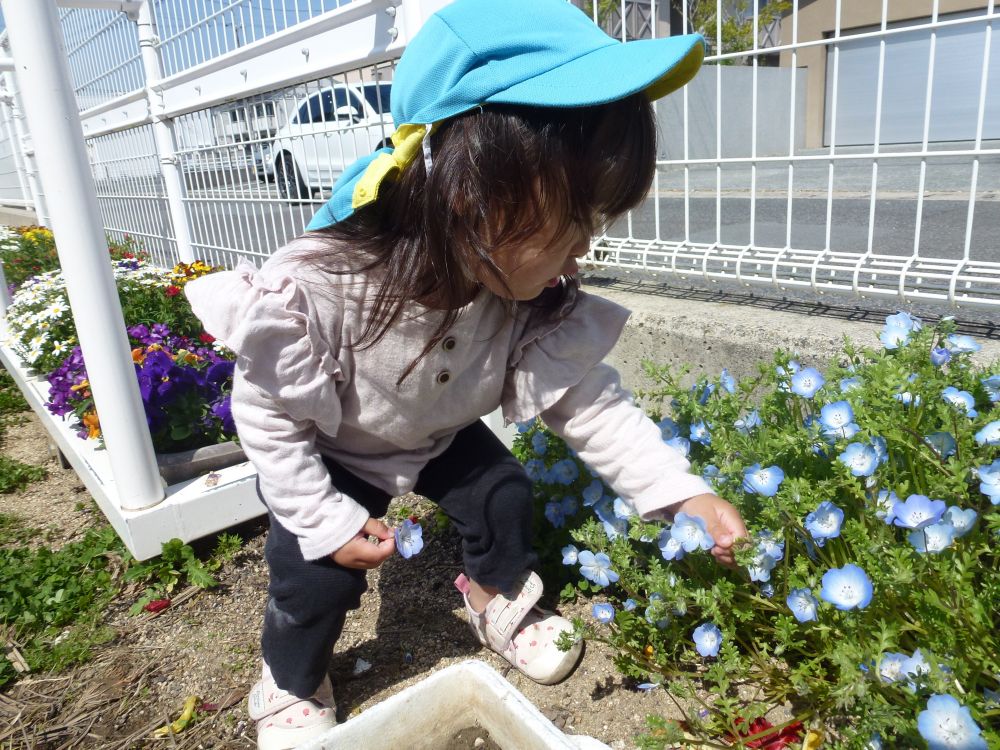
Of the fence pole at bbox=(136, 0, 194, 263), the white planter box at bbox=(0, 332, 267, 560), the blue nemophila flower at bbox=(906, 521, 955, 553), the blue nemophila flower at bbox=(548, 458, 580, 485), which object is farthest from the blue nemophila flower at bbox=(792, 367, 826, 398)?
the fence pole at bbox=(136, 0, 194, 263)

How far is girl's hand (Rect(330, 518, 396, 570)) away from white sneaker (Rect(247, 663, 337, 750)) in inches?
12.4

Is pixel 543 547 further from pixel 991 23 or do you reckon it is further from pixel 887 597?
pixel 991 23

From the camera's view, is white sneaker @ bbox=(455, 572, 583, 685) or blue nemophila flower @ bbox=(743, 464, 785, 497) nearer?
blue nemophila flower @ bbox=(743, 464, 785, 497)

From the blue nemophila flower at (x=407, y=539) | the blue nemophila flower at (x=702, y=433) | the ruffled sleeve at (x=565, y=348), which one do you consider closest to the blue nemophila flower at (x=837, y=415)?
the blue nemophila flower at (x=702, y=433)

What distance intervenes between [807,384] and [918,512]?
47cm

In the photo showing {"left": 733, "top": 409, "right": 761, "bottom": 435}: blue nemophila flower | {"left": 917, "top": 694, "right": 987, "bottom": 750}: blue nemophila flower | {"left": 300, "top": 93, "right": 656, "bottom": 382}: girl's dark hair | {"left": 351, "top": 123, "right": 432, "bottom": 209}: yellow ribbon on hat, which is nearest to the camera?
{"left": 917, "top": 694, "right": 987, "bottom": 750}: blue nemophila flower

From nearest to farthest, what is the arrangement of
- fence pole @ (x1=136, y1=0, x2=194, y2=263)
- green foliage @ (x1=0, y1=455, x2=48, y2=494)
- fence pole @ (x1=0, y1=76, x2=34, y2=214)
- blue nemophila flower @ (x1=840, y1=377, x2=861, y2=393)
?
blue nemophila flower @ (x1=840, y1=377, x2=861, y2=393), green foliage @ (x1=0, y1=455, x2=48, y2=494), fence pole @ (x1=136, y1=0, x2=194, y2=263), fence pole @ (x1=0, y1=76, x2=34, y2=214)

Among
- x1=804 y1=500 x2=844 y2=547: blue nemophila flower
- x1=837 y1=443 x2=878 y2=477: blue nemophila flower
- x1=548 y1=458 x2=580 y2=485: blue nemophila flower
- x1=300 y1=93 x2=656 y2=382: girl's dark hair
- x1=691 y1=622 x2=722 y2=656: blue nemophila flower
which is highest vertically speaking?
x1=300 y1=93 x2=656 y2=382: girl's dark hair

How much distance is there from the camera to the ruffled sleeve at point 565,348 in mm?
1580

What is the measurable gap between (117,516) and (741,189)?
2.45 metres

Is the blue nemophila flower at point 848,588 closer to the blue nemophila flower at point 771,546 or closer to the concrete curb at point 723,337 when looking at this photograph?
the blue nemophila flower at point 771,546

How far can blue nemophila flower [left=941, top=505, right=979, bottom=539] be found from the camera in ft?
3.75

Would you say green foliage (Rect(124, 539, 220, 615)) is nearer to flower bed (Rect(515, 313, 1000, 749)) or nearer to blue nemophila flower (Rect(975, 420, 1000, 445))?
flower bed (Rect(515, 313, 1000, 749))

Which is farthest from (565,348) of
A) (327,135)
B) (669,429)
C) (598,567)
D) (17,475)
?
(17,475)
